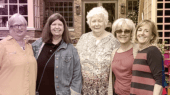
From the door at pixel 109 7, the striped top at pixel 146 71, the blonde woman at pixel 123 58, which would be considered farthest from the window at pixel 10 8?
the striped top at pixel 146 71

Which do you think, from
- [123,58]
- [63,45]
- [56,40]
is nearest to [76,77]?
[63,45]

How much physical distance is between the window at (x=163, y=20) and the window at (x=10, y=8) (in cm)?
604

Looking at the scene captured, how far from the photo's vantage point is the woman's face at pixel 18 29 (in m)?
2.10

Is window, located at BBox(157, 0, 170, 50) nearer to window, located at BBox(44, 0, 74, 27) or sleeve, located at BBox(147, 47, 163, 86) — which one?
sleeve, located at BBox(147, 47, 163, 86)

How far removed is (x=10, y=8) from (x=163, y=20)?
22.9ft

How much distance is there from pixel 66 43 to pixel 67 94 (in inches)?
27.3

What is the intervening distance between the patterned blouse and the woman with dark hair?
0.22 meters

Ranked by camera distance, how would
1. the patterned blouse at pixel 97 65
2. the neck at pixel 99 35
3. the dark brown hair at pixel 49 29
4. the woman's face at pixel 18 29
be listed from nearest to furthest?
the woman's face at pixel 18 29 → the dark brown hair at pixel 49 29 → the patterned blouse at pixel 97 65 → the neck at pixel 99 35

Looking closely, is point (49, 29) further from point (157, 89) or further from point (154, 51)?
point (157, 89)

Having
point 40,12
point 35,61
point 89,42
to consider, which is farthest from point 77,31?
point 35,61

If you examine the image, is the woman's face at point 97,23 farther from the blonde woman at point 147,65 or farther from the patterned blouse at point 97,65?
the blonde woman at point 147,65

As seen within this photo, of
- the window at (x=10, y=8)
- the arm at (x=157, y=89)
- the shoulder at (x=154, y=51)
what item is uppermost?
the window at (x=10, y=8)

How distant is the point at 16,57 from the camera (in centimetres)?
205

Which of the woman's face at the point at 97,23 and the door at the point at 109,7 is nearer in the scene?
the woman's face at the point at 97,23
